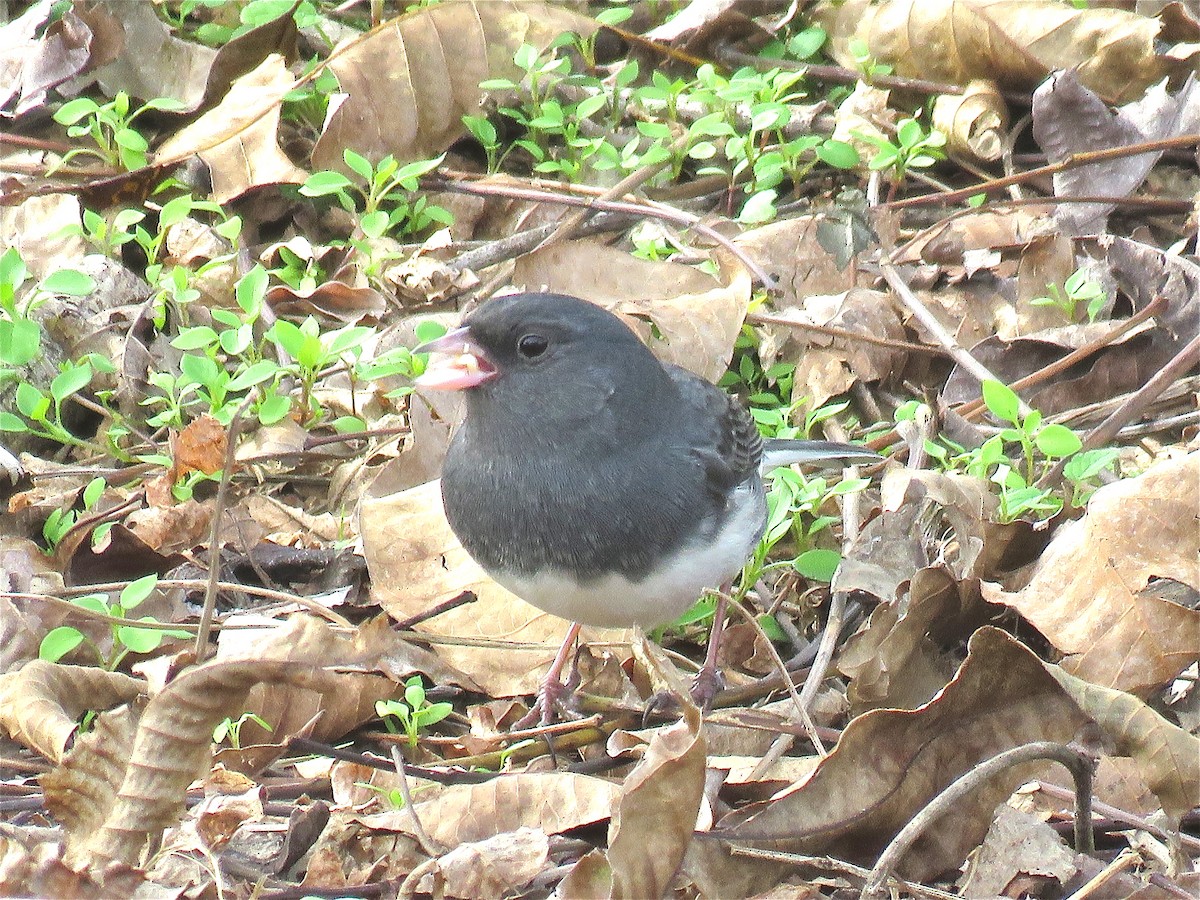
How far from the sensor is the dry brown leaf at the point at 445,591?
3.08 meters

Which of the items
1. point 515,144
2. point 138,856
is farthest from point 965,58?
point 138,856

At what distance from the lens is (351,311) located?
3.99 meters

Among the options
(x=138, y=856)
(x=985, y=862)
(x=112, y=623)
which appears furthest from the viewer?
(x=112, y=623)

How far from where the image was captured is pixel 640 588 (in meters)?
2.70

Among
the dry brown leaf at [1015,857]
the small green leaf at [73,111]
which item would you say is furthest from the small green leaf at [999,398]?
the small green leaf at [73,111]

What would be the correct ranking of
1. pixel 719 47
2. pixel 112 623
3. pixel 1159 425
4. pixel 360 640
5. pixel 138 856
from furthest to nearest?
1. pixel 719 47
2. pixel 1159 425
3. pixel 112 623
4. pixel 360 640
5. pixel 138 856

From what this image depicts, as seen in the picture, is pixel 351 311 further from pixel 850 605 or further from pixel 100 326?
pixel 850 605

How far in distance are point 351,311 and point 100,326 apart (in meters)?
0.66

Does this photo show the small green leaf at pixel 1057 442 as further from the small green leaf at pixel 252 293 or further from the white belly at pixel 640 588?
the small green leaf at pixel 252 293

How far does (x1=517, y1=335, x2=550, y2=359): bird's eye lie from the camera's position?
2.83 meters

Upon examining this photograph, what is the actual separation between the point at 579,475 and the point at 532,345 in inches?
11.0

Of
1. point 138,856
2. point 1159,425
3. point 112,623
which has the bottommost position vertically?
point 1159,425

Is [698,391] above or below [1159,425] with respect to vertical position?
above

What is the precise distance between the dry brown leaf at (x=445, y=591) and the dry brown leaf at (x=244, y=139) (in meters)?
1.36
